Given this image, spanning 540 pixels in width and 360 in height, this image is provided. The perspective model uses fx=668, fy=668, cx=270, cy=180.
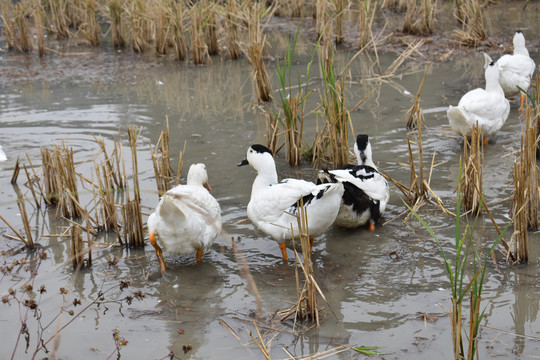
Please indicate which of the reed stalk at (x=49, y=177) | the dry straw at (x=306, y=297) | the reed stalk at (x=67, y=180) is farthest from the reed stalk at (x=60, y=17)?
the dry straw at (x=306, y=297)

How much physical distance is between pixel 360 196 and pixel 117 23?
8.38 meters

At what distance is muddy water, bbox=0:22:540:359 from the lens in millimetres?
4078

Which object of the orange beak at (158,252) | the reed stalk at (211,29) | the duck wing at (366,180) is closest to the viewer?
the orange beak at (158,252)

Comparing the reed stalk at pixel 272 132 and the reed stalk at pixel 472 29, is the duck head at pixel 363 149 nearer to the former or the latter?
the reed stalk at pixel 272 132

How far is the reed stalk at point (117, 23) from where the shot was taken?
39.5ft

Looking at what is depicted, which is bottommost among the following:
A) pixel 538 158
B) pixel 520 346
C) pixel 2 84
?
pixel 520 346

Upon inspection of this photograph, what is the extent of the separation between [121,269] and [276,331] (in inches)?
60.4

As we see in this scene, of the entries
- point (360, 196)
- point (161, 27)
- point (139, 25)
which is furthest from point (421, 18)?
point (360, 196)

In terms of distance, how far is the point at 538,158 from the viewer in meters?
6.79

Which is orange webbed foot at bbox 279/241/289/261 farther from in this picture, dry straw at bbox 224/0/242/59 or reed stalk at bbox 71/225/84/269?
dry straw at bbox 224/0/242/59

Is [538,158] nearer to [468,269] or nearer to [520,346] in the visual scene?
[468,269]

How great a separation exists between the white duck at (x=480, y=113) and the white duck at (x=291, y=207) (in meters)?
2.77

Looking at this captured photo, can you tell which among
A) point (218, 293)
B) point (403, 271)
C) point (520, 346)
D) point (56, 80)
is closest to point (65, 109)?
point (56, 80)

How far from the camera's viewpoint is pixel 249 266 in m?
5.20
